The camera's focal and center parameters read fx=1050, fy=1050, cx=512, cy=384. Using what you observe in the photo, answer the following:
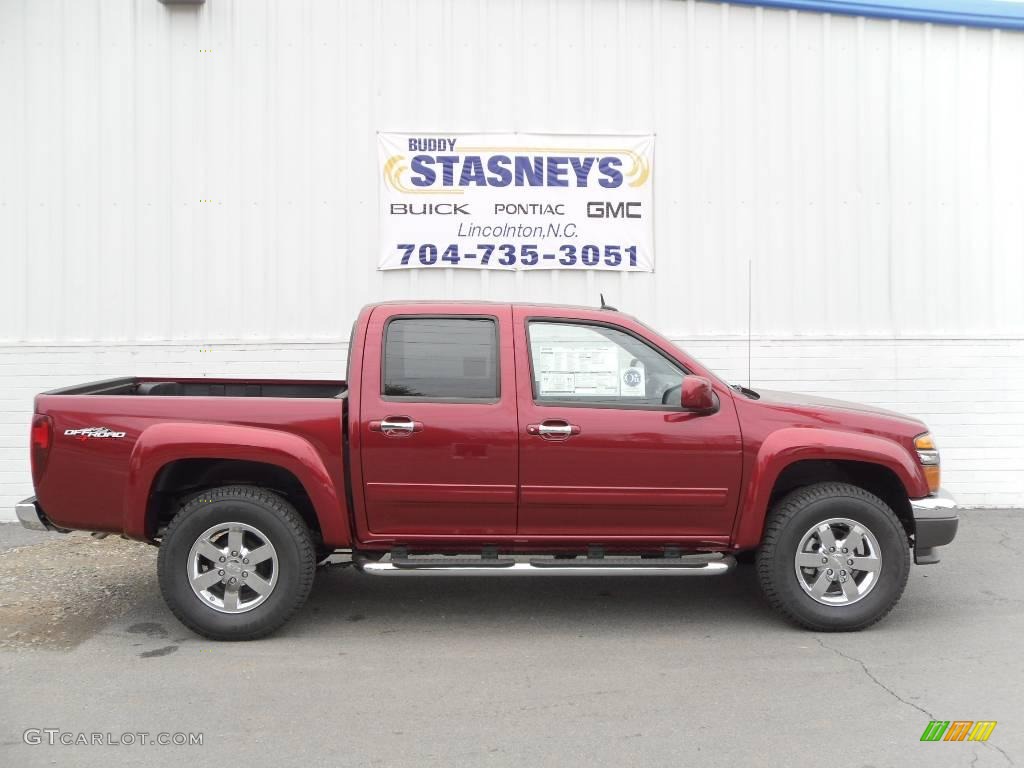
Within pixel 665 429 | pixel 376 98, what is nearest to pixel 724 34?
pixel 376 98

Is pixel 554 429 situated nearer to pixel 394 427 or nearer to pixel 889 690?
pixel 394 427

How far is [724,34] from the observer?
9.64 metres

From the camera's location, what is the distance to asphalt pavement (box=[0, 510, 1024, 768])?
4.23m

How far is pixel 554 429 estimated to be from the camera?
569 cm

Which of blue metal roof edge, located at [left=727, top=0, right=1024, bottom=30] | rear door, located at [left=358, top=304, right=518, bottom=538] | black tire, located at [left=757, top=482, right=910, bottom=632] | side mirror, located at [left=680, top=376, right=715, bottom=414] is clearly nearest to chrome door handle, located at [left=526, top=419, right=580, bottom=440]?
rear door, located at [left=358, top=304, right=518, bottom=538]

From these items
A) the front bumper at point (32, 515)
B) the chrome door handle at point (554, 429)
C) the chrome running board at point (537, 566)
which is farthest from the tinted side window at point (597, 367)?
the front bumper at point (32, 515)

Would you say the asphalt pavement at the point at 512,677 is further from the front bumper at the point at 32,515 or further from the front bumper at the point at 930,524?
the front bumper at the point at 32,515

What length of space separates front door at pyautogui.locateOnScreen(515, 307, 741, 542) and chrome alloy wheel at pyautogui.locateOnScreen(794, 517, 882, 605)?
0.47 m

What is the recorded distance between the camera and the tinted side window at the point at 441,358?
5.80 metres

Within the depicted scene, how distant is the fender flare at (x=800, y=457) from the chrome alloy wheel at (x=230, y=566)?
2.60m

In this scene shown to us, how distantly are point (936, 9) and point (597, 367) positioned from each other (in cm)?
604

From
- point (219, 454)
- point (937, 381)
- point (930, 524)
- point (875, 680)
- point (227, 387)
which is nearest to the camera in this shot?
point (875, 680)

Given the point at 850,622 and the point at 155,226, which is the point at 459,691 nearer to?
the point at 850,622

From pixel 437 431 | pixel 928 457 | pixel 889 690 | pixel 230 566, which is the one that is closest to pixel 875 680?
pixel 889 690
